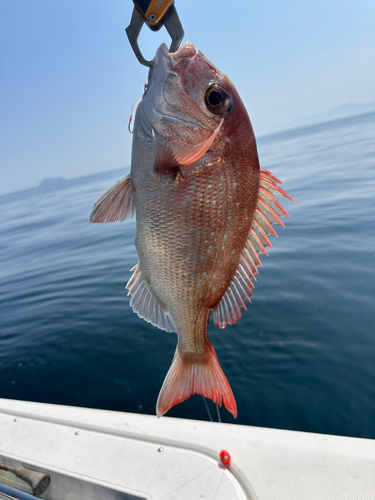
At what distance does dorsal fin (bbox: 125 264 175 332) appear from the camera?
174 cm

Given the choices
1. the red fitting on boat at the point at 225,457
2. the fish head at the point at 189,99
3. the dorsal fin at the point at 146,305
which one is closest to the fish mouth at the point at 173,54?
the fish head at the point at 189,99

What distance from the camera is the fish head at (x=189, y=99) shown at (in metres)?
1.38

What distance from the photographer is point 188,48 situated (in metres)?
1.45

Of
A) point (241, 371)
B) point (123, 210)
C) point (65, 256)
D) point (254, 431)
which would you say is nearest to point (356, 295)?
point (241, 371)

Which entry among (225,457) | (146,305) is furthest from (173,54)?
(225,457)

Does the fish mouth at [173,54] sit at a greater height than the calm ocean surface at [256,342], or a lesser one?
greater

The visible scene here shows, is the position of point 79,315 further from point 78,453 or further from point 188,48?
point 188,48

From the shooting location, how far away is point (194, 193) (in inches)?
53.9

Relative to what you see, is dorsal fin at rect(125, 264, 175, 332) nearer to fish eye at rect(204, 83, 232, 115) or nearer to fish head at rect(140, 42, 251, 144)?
fish head at rect(140, 42, 251, 144)

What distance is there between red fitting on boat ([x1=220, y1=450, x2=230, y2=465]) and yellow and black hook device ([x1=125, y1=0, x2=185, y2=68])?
2334 millimetres

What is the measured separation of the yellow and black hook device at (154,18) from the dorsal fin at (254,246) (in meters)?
0.72

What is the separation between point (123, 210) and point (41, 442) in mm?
2066

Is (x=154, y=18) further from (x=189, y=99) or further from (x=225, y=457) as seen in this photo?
(x=225, y=457)

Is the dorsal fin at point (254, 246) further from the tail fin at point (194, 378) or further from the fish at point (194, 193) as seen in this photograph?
the tail fin at point (194, 378)
